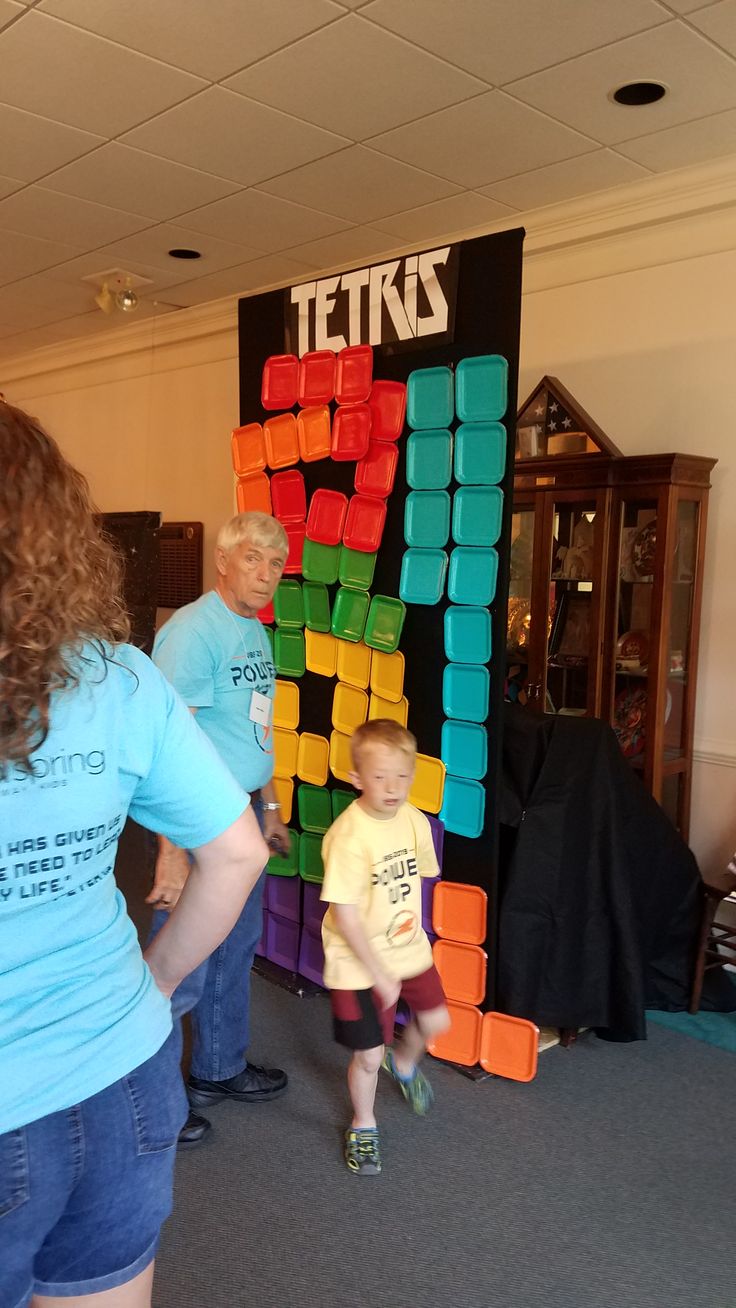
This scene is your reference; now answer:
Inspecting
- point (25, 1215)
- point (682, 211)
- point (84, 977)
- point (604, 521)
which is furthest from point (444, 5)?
point (25, 1215)

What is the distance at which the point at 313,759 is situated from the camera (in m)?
2.99

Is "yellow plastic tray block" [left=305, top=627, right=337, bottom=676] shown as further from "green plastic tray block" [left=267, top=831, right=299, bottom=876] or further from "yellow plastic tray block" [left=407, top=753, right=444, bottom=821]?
"green plastic tray block" [left=267, top=831, right=299, bottom=876]

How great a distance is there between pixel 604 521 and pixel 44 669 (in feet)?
9.03

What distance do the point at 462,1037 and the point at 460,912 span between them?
1.11 ft

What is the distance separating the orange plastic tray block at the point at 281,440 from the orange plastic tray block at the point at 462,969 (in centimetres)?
151

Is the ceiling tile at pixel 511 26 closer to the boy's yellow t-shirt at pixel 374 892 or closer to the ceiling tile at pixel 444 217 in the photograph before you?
the ceiling tile at pixel 444 217

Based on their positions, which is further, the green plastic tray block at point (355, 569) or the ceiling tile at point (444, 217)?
the ceiling tile at point (444, 217)

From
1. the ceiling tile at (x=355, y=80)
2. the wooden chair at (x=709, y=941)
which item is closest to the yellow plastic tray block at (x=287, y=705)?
the wooden chair at (x=709, y=941)

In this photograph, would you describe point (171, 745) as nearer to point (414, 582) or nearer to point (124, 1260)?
point (124, 1260)

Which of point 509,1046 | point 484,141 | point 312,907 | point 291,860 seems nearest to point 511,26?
point 484,141

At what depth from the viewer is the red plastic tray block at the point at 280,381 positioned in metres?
2.95

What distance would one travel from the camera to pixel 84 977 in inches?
34.6

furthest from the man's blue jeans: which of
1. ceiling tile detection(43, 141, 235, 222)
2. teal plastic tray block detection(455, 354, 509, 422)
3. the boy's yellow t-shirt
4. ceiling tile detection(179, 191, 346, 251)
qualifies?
ceiling tile detection(179, 191, 346, 251)

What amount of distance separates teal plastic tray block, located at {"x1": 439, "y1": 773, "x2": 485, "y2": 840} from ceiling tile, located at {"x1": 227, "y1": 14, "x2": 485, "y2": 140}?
197 centimetres
